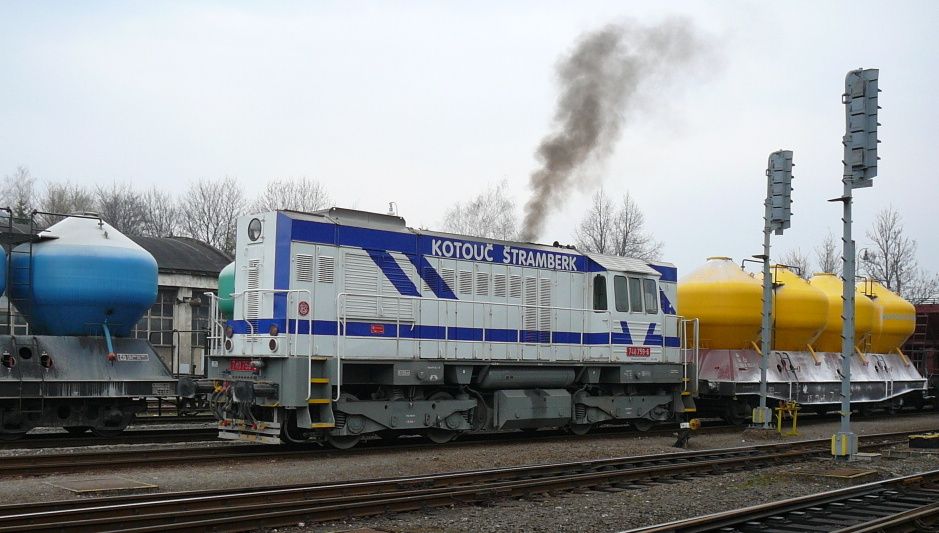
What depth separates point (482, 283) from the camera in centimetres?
1764

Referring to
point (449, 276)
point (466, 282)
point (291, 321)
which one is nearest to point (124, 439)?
point (291, 321)

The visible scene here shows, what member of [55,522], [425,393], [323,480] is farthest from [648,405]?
[55,522]

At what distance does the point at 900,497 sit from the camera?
37.1 ft

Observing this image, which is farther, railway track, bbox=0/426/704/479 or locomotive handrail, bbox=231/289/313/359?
locomotive handrail, bbox=231/289/313/359

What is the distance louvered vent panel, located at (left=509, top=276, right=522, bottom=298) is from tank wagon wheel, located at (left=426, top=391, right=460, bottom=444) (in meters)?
2.60

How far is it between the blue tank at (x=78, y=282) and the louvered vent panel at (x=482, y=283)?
6833mm

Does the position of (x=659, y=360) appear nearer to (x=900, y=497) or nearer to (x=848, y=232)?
(x=848, y=232)

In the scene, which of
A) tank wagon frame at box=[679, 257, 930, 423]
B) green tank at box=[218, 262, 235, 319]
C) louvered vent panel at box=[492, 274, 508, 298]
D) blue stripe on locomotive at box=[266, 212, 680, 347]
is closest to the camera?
blue stripe on locomotive at box=[266, 212, 680, 347]

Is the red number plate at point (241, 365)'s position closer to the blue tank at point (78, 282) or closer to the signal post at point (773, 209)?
the blue tank at point (78, 282)

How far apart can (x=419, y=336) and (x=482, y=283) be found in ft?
6.54

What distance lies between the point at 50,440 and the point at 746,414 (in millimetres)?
16389

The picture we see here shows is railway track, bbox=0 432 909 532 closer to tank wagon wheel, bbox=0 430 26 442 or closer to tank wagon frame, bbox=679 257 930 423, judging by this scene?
tank wagon wheel, bbox=0 430 26 442

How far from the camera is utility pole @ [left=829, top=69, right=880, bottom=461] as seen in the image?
1466 centimetres

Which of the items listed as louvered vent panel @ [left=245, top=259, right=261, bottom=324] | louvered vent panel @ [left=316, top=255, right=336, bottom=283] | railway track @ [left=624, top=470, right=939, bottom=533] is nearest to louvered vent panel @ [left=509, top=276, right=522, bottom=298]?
louvered vent panel @ [left=316, top=255, right=336, bottom=283]
